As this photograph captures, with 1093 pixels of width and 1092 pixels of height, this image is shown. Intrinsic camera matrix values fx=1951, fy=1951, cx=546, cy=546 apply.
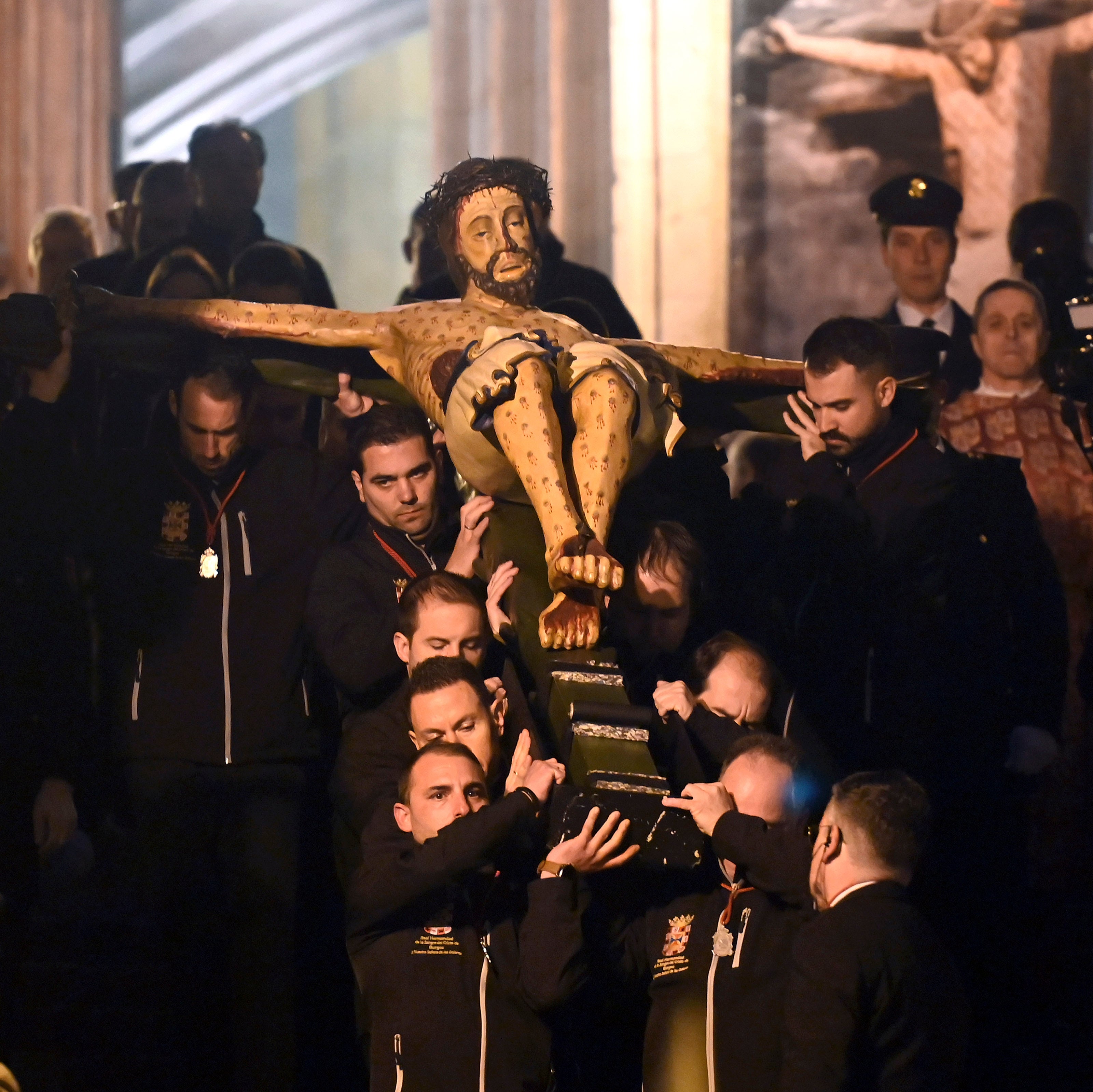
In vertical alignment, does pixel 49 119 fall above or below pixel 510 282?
above

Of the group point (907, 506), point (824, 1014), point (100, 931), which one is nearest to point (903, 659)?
point (907, 506)

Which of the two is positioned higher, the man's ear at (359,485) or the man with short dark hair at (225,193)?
the man with short dark hair at (225,193)

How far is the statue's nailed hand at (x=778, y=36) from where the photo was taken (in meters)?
6.87

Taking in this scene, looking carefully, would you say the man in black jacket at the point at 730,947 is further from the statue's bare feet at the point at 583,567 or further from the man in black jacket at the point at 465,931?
the statue's bare feet at the point at 583,567

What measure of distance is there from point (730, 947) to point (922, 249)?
3.01m

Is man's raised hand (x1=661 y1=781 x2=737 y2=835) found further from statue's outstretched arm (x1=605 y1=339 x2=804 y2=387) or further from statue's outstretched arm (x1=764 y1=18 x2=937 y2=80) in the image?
statue's outstretched arm (x1=764 y1=18 x2=937 y2=80)

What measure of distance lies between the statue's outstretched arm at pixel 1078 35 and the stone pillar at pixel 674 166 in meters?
1.15

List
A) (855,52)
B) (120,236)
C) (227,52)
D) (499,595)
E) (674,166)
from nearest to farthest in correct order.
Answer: (499,595), (120,236), (855,52), (674,166), (227,52)

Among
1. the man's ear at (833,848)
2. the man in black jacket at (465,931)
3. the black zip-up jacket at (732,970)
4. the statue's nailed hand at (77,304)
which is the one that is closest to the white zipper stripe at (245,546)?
the statue's nailed hand at (77,304)

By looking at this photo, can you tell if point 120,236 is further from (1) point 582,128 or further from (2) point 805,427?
(2) point 805,427

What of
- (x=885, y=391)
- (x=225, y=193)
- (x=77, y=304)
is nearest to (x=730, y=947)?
(x=885, y=391)

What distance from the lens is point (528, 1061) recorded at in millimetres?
3248

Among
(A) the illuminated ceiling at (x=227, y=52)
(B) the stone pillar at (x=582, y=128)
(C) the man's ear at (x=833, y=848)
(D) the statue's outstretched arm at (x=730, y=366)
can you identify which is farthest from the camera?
(A) the illuminated ceiling at (x=227, y=52)

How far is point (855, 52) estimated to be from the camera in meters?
6.82
